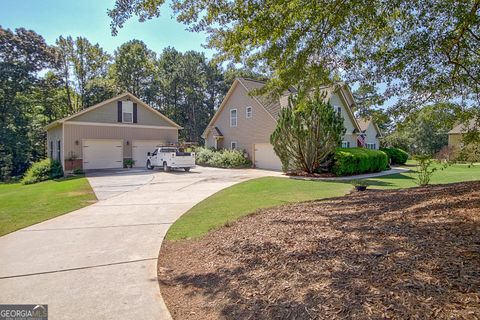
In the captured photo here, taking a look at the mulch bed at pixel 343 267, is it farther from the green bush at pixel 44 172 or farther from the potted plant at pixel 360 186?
the green bush at pixel 44 172

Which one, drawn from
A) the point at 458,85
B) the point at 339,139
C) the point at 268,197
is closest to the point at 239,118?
the point at 339,139

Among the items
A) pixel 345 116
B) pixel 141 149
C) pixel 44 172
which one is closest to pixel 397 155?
pixel 345 116

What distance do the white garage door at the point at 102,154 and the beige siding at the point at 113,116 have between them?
1.60 m

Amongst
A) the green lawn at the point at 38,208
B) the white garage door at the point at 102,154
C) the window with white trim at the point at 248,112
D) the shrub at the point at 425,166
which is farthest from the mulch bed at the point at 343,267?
the window with white trim at the point at 248,112

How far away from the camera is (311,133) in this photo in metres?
16.6

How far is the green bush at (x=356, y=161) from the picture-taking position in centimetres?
1731

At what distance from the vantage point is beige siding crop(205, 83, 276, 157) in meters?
23.2

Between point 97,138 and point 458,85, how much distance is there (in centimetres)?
2171

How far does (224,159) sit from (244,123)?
350 centimetres

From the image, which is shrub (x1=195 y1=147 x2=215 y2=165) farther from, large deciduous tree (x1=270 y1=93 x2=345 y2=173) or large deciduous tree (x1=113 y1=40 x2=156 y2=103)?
large deciduous tree (x1=113 y1=40 x2=156 y2=103)

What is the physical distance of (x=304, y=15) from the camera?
17.7 feet

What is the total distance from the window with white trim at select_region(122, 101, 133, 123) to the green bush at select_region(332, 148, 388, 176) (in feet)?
51.6

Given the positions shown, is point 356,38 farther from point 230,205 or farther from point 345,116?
point 345,116

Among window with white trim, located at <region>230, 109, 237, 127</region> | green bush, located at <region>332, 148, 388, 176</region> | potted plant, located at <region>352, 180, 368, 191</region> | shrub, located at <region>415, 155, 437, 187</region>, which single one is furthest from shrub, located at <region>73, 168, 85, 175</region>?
shrub, located at <region>415, 155, 437, 187</region>
